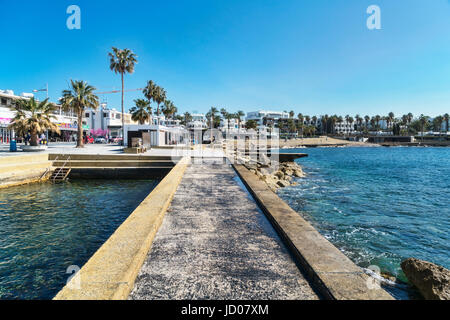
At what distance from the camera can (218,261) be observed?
394cm

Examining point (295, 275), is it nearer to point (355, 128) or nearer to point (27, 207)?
point (27, 207)

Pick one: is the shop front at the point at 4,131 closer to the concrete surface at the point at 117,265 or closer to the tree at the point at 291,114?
the concrete surface at the point at 117,265

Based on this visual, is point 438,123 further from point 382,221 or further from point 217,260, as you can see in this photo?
point 217,260

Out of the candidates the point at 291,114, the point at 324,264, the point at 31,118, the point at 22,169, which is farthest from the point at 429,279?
the point at 291,114

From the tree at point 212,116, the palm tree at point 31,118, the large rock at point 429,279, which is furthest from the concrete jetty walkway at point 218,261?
the tree at point 212,116

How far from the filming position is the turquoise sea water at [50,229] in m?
5.52

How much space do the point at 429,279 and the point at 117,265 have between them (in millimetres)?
5373

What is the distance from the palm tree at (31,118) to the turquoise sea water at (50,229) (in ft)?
35.7

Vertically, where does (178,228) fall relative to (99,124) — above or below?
below

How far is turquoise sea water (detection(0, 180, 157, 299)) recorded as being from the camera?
217 inches

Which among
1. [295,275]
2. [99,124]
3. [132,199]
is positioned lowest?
[132,199]

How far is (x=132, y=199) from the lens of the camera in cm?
Answer: 1344
